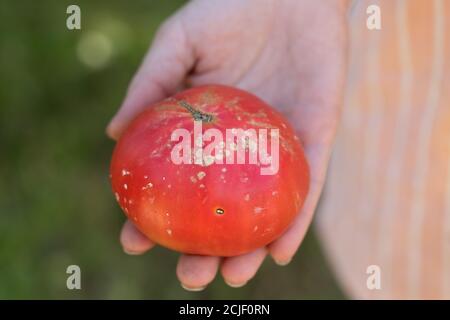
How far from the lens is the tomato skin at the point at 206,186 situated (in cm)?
108

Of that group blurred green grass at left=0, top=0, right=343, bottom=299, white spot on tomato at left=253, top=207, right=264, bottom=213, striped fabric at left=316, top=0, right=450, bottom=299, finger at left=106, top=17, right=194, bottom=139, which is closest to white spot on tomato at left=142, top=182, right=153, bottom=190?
white spot on tomato at left=253, top=207, right=264, bottom=213

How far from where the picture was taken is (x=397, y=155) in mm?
1543

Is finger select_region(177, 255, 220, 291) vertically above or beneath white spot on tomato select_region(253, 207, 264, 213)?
beneath

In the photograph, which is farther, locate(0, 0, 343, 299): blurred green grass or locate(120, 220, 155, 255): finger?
locate(0, 0, 343, 299): blurred green grass

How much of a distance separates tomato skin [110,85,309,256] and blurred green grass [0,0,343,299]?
986mm

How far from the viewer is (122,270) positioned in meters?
2.13

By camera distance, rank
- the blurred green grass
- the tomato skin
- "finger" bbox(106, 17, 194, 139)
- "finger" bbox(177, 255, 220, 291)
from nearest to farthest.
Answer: the tomato skin
"finger" bbox(177, 255, 220, 291)
"finger" bbox(106, 17, 194, 139)
the blurred green grass

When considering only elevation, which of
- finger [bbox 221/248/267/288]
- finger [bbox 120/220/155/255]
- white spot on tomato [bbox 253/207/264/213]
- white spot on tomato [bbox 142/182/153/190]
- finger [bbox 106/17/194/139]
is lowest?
finger [bbox 221/248/267/288]

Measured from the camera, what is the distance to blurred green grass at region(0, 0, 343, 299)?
2.08 metres

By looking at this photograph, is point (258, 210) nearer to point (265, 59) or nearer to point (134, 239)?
point (134, 239)

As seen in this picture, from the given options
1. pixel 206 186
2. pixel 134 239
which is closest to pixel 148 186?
pixel 206 186

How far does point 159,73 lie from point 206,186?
0.50 meters

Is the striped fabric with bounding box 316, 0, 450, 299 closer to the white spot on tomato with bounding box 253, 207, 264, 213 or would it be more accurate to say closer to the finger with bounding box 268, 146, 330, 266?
the finger with bounding box 268, 146, 330, 266
